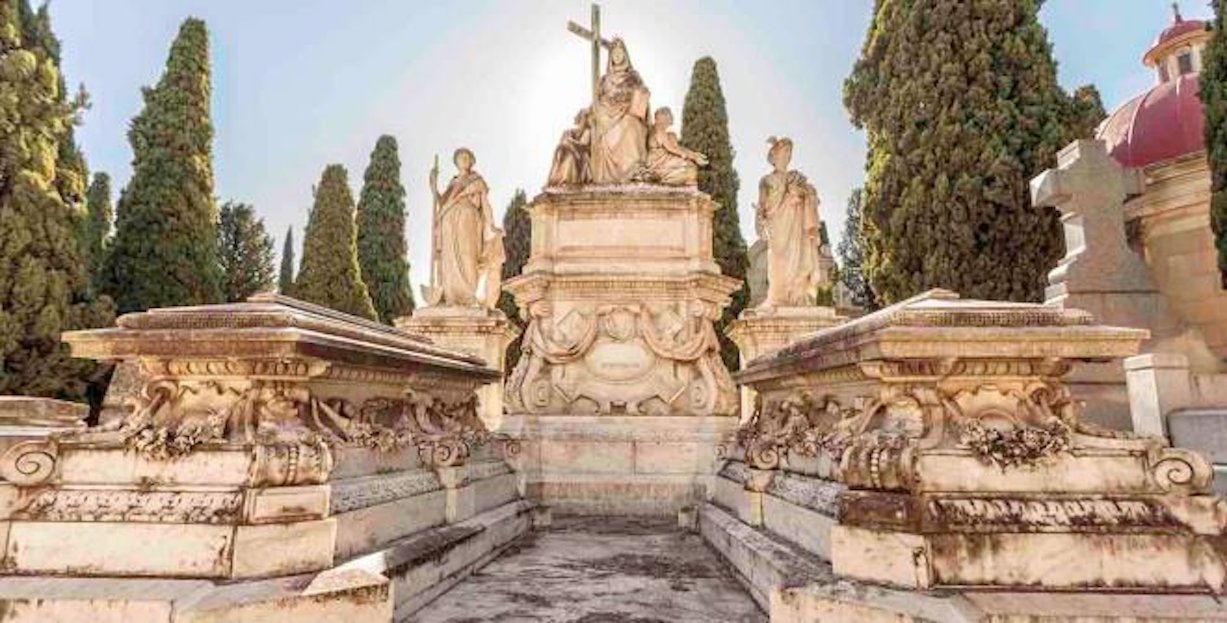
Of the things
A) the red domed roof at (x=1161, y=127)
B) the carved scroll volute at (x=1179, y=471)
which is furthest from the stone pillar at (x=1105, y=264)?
the red domed roof at (x=1161, y=127)

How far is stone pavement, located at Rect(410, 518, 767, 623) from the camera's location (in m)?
3.41

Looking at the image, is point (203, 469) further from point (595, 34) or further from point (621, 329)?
point (595, 34)

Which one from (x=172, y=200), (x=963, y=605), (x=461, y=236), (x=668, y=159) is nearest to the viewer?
(x=963, y=605)

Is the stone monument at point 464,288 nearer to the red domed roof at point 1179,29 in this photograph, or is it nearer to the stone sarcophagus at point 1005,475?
the stone sarcophagus at point 1005,475

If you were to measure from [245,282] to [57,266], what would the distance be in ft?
57.1

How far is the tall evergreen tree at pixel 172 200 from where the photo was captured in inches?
710

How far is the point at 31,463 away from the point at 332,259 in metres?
26.1

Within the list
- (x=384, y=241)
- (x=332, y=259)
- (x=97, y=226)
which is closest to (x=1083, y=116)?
(x=332, y=259)

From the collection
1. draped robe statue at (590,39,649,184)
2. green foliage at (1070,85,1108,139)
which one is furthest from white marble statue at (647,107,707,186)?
green foliage at (1070,85,1108,139)

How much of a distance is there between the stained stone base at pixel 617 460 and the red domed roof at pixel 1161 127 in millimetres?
11769

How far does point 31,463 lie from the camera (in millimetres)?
2908

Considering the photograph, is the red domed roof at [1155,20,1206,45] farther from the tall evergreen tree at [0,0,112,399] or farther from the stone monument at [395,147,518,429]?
the tall evergreen tree at [0,0,112,399]

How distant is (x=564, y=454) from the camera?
23.9 ft

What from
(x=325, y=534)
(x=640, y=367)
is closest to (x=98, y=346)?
(x=325, y=534)
